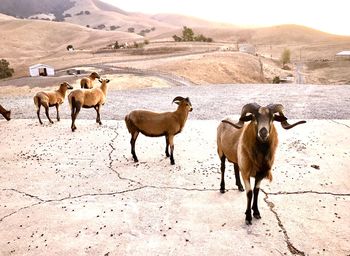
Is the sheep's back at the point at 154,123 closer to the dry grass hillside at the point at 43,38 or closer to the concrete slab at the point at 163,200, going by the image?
the concrete slab at the point at 163,200

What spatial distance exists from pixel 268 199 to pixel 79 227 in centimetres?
438

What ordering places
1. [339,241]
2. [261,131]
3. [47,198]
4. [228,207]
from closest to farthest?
[261,131] → [339,241] → [228,207] → [47,198]

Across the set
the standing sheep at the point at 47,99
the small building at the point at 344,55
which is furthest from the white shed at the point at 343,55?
the standing sheep at the point at 47,99

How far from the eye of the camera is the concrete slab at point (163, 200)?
646 centimetres

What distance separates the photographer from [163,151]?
1173cm

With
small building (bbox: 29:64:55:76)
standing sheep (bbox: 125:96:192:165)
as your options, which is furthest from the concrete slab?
small building (bbox: 29:64:55:76)

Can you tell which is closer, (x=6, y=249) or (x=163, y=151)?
(x=6, y=249)

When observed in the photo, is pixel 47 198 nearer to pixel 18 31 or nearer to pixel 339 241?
pixel 339 241

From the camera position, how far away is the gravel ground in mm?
17141

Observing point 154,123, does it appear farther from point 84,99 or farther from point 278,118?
point 84,99

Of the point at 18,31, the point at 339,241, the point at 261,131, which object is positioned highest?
the point at 18,31

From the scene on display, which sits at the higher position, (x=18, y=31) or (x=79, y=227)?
(x=18, y=31)

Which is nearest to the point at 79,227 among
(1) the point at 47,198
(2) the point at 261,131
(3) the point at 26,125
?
(1) the point at 47,198

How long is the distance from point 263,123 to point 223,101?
1482 cm
